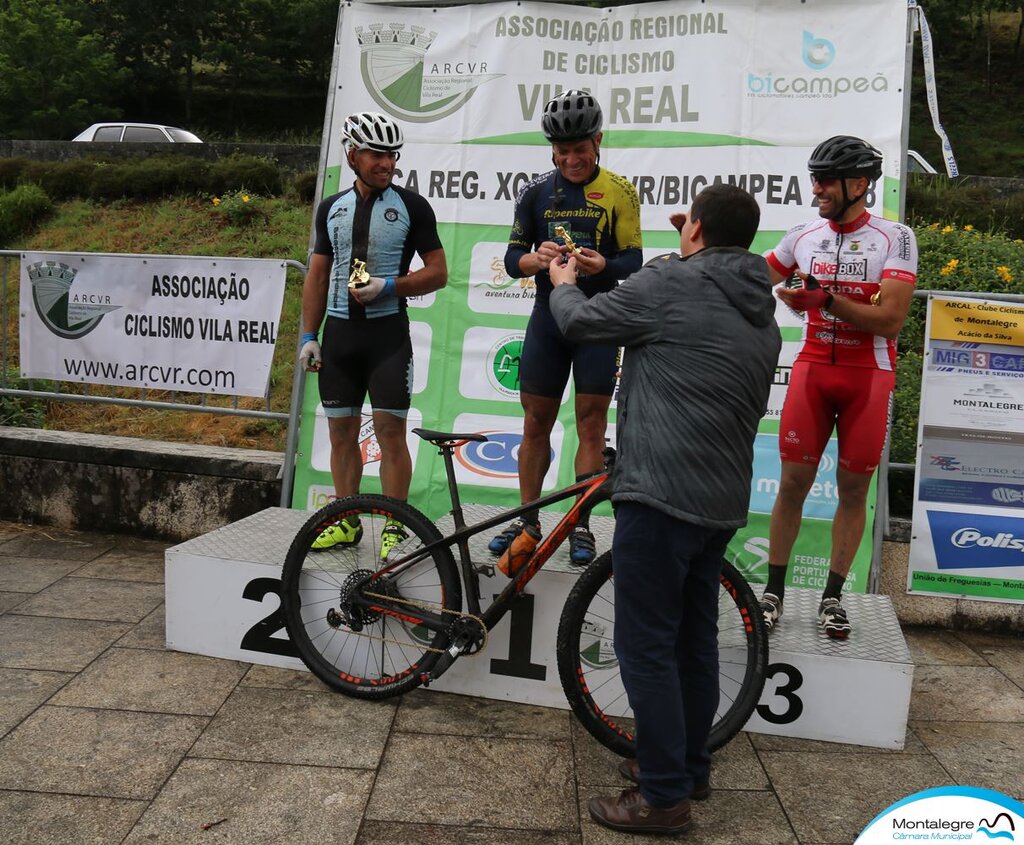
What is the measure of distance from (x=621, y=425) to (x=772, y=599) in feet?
4.61

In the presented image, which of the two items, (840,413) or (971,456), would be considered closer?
(840,413)

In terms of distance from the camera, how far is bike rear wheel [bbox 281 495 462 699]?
3.87 m

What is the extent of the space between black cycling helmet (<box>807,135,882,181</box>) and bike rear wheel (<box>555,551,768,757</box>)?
5.31 feet

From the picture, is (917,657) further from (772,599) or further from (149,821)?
(149,821)

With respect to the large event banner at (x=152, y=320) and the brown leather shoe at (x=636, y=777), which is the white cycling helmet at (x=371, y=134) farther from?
the brown leather shoe at (x=636, y=777)

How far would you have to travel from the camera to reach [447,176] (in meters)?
5.73

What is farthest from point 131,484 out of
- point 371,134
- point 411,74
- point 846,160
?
point 846,160

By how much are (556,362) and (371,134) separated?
1236 millimetres

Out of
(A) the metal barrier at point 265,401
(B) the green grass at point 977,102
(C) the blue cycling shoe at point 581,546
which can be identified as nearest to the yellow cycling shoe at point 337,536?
(C) the blue cycling shoe at point 581,546

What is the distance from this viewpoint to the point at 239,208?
1248cm

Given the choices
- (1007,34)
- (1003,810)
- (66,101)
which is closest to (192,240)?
(1003,810)

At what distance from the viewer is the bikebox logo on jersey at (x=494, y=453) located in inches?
218

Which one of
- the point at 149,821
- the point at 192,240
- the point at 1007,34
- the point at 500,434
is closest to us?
the point at 149,821

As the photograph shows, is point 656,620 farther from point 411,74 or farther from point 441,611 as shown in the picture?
point 411,74
